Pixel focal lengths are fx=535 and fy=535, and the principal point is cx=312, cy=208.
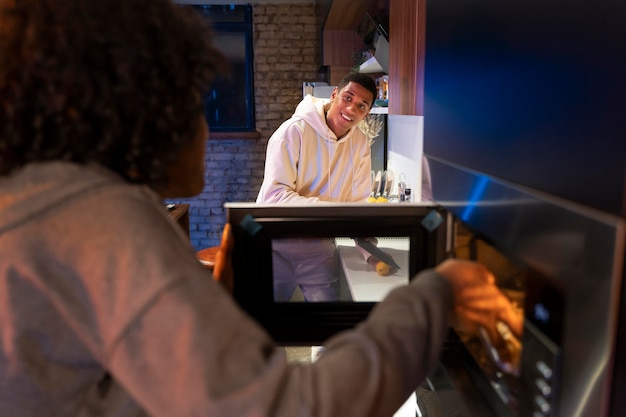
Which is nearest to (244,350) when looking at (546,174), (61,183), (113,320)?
(113,320)

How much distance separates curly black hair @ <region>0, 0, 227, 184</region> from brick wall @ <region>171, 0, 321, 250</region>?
3.72 m

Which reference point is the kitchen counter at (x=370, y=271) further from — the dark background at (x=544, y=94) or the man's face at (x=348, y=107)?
the man's face at (x=348, y=107)

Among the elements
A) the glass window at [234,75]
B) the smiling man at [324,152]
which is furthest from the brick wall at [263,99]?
the smiling man at [324,152]

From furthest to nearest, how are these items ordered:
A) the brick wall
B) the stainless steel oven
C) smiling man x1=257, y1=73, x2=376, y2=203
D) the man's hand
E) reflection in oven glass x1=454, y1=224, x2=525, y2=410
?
the brick wall < smiling man x1=257, y1=73, x2=376, y2=203 < the man's hand < reflection in oven glass x1=454, y1=224, x2=525, y2=410 < the stainless steel oven

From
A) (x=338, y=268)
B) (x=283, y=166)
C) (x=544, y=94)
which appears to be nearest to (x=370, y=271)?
(x=338, y=268)

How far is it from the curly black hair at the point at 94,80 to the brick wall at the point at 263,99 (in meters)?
3.72

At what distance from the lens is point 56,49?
45 cm

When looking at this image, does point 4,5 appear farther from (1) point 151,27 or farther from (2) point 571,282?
(2) point 571,282

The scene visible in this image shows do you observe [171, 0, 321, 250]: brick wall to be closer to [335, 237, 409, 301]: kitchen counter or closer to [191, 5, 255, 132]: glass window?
[191, 5, 255, 132]: glass window

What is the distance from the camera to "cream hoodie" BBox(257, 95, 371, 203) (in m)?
2.03

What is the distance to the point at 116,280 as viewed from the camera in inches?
17.1

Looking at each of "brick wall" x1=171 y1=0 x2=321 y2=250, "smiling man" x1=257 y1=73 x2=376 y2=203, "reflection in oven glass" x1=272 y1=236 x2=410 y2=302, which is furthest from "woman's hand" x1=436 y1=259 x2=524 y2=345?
"brick wall" x1=171 y1=0 x2=321 y2=250

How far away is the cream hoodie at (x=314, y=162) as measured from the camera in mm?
2029

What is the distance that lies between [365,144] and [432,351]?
1.93 metres
